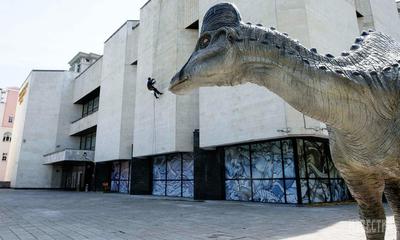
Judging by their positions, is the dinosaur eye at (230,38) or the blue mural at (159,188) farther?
the blue mural at (159,188)

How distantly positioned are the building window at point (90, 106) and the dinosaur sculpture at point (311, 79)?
126 feet

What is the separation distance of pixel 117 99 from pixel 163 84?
27.1 feet

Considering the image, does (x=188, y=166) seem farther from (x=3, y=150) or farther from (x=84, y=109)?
(x=3, y=150)

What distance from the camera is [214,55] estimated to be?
7.73ft

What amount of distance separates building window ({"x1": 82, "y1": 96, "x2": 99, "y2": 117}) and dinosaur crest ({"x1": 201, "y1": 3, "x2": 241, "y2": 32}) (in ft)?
125

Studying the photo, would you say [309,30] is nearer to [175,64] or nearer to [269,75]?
[175,64]

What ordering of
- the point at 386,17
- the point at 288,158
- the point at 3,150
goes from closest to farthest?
the point at 288,158 → the point at 386,17 → the point at 3,150

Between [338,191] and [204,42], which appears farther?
[338,191]

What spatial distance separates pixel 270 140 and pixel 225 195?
16.6ft

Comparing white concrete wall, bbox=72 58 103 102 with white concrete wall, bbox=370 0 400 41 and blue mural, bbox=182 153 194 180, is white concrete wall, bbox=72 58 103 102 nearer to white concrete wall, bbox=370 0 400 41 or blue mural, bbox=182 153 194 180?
blue mural, bbox=182 153 194 180

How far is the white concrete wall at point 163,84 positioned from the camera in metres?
21.6

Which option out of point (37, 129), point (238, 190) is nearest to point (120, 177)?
point (238, 190)

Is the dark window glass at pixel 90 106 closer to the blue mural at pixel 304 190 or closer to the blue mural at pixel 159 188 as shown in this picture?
the blue mural at pixel 159 188

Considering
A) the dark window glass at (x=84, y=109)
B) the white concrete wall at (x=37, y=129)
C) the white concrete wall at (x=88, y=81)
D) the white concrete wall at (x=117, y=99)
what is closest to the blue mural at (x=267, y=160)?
the white concrete wall at (x=117, y=99)
